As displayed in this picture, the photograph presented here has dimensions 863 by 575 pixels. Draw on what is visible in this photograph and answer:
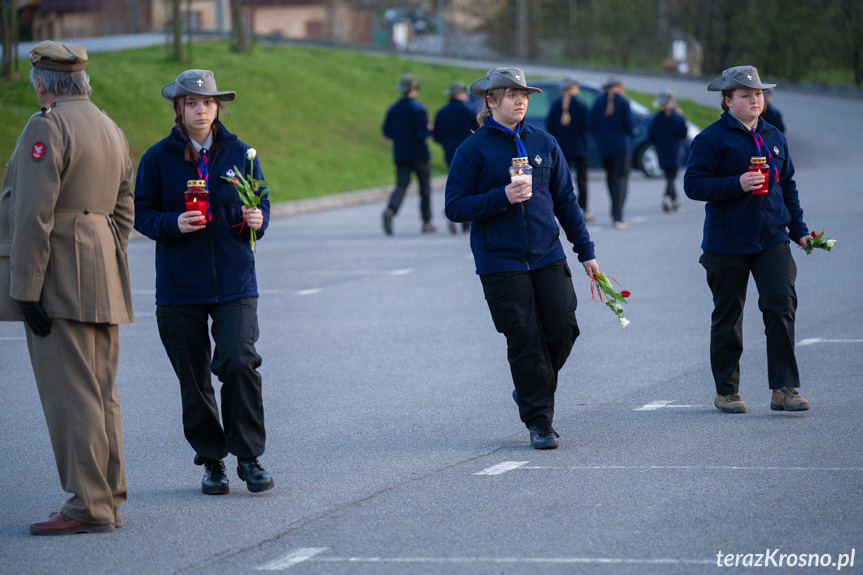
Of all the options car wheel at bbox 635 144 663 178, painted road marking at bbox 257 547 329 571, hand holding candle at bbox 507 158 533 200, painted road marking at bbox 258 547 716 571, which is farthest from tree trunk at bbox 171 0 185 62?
painted road marking at bbox 258 547 716 571

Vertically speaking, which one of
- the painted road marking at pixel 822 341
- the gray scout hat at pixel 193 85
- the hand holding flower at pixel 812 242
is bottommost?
the painted road marking at pixel 822 341

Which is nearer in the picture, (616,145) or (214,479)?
(214,479)

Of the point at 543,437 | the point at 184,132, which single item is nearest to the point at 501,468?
the point at 543,437

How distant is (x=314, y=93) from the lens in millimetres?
33781

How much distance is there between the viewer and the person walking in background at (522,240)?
270 inches

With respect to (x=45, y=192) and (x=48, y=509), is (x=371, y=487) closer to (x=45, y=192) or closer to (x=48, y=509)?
(x=48, y=509)

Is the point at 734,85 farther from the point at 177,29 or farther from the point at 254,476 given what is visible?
the point at 177,29

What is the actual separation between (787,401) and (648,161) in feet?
65.9

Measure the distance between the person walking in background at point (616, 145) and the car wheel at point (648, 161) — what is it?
835 centimetres

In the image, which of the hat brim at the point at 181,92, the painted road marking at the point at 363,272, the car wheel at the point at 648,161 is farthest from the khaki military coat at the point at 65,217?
the car wheel at the point at 648,161

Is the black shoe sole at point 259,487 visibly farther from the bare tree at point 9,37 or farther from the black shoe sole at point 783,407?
the bare tree at point 9,37

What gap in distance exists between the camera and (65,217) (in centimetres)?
543

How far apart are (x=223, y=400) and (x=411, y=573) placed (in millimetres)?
1631

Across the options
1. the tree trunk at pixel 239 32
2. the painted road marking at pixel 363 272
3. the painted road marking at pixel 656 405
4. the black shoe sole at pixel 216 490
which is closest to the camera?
the black shoe sole at pixel 216 490
